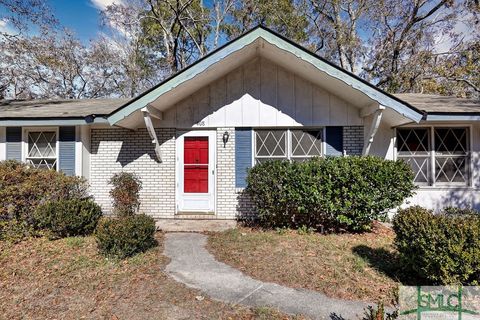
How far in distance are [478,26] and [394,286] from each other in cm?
1893

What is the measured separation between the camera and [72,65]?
82.7ft

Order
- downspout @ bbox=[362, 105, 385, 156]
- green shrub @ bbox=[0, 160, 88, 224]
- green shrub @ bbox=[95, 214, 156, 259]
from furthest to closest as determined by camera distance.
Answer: downspout @ bbox=[362, 105, 385, 156]
green shrub @ bbox=[0, 160, 88, 224]
green shrub @ bbox=[95, 214, 156, 259]

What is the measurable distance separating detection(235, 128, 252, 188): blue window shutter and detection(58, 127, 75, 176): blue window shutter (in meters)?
4.70

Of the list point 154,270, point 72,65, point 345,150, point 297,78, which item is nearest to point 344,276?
point 154,270

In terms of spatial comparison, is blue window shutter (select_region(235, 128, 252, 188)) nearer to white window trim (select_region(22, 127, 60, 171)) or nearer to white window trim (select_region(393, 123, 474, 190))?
white window trim (select_region(393, 123, 474, 190))

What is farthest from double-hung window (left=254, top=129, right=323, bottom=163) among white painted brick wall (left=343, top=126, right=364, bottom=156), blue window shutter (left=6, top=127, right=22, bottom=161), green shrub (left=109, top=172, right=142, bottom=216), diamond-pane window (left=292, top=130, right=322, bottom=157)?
blue window shutter (left=6, top=127, right=22, bottom=161)

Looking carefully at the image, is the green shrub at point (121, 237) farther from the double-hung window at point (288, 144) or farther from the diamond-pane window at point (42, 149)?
the diamond-pane window at point (42, 149)

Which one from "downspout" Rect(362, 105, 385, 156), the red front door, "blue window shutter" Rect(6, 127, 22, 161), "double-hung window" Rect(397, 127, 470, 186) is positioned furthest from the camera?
the red front door

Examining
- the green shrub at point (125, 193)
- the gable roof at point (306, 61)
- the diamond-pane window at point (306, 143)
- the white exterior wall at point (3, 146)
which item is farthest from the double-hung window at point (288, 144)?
the white exterior wall at point (3, 146)

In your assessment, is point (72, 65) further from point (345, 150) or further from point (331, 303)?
point (331, 303)

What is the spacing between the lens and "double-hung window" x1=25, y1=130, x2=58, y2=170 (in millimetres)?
8375

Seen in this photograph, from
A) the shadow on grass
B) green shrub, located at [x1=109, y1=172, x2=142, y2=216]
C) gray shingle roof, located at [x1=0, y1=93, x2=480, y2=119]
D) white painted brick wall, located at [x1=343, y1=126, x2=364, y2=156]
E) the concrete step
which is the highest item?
gray shingle roof, located at [x1=0, y1=93, x2=480, y2=119]

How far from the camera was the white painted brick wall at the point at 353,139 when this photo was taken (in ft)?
26.2

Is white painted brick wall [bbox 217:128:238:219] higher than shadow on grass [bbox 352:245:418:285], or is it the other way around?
white painted brick wall [bbox 217:128:238:219]
